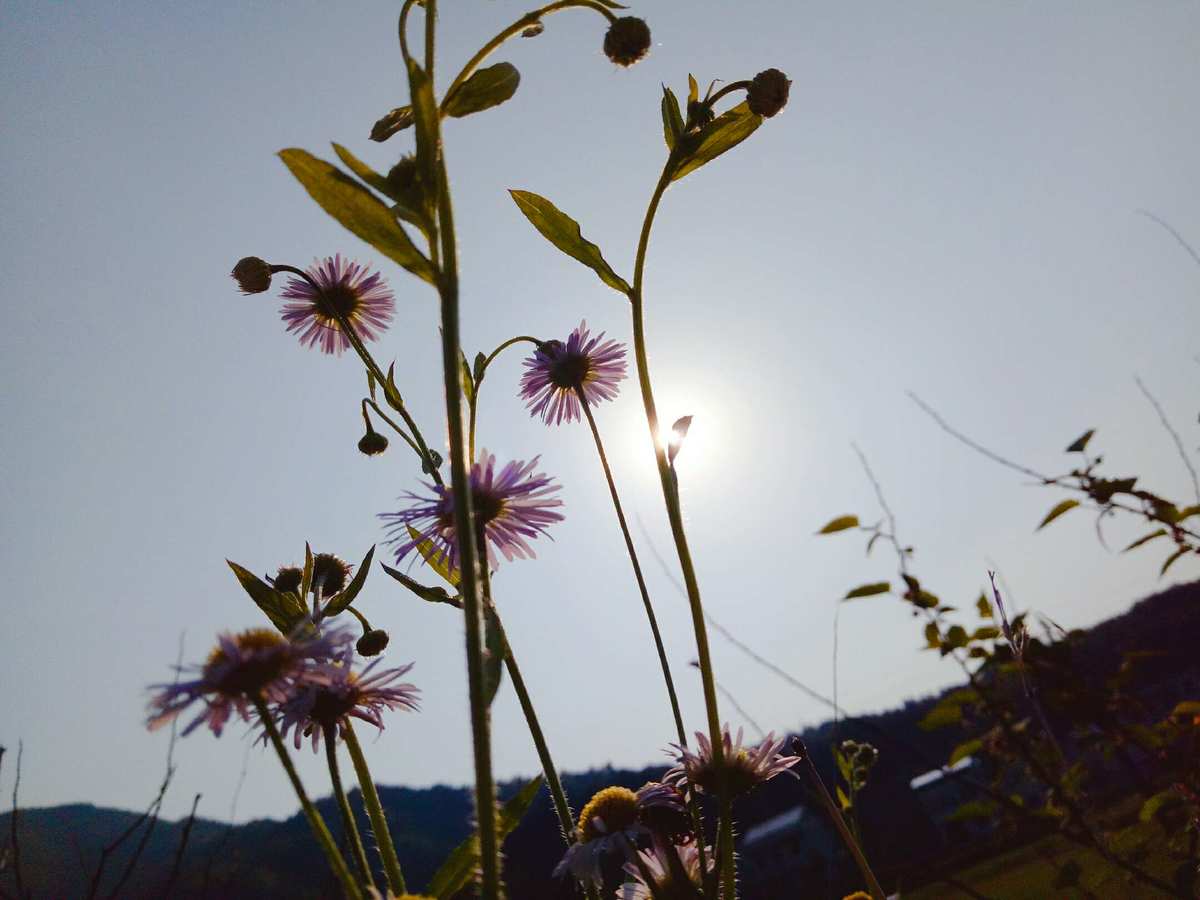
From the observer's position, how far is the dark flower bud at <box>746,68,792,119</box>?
40.9 inches

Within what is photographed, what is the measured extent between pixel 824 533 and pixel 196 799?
1.02 m

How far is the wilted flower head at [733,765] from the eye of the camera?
2.86 ft

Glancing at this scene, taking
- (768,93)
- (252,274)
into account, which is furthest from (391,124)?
(252,274)

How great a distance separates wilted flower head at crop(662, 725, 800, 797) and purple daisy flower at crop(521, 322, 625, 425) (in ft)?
2.84

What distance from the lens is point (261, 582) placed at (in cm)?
100

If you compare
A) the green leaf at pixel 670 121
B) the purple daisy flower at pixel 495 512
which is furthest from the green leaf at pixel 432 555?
the green leaf at pixel 670 121

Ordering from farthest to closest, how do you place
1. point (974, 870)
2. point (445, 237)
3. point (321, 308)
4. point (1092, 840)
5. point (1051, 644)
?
point (974, 870), point (321, 308), point (1051, 644), point (1092, 840), point (445, 237)

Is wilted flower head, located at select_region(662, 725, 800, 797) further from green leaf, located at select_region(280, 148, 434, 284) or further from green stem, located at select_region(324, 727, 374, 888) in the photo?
green leaf, located at select_region(280, 148, 434, 284)

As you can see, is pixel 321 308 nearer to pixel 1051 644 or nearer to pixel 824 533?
pixel 824 533

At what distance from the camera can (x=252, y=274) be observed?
1507 mm

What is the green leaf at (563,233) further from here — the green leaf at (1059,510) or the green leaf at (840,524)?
the green leaf at (1059,510)

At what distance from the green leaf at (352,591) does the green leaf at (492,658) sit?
1.18ft

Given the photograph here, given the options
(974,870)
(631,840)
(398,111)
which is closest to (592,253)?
(398,111)

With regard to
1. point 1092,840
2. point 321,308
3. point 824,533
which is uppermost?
point 321,308
